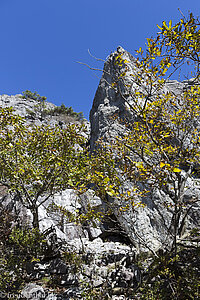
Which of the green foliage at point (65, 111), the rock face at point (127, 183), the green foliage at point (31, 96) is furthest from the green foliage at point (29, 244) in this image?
the green foliage at point (31, 96)

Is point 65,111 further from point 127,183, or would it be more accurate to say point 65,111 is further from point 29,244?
point 29,244

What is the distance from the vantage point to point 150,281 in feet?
A: 15.5

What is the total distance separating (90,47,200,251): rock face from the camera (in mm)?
5460

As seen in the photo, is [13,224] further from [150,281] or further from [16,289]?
[150,281]

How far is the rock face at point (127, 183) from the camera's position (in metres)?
5.46

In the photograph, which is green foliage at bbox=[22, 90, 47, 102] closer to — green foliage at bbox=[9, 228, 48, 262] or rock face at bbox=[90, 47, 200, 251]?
rock face at bbox=[90, 47, 200, 251]

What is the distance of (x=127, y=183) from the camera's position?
9805 mm

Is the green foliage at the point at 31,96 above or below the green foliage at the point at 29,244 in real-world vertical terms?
above

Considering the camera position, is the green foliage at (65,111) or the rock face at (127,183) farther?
the green foliage at (65,111)

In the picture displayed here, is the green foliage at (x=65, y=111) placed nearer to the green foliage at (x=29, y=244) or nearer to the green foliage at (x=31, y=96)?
the green foliage at (x=31, y=96)

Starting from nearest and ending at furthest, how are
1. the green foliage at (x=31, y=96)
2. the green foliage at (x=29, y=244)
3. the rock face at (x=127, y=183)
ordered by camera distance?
the rock face at (x=127, y=183)
the green foliage at (x=29, y=244)
the green foliage at (x=31, y=96)

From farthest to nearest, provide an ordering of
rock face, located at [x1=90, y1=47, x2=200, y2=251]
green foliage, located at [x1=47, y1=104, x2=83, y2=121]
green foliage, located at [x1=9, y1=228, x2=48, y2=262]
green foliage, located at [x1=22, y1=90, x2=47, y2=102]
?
1. green foliage, located at [x1=22, y1=90, x2=47, y2=102]
2. green foliage, located at [x1=47, y1=104, x2=83, y2=121]
3. green foliage, located at [x1=9, y1=228, x2=48, y2=262]
4. rock face, located at [x1=90, y1=47, x2=200, y2=251]

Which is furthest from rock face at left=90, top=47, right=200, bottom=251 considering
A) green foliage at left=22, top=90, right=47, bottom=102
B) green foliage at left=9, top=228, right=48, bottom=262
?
green foliage at left=22, top=90, right=47, bottom=102

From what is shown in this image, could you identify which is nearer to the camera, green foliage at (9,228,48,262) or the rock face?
the rock face
